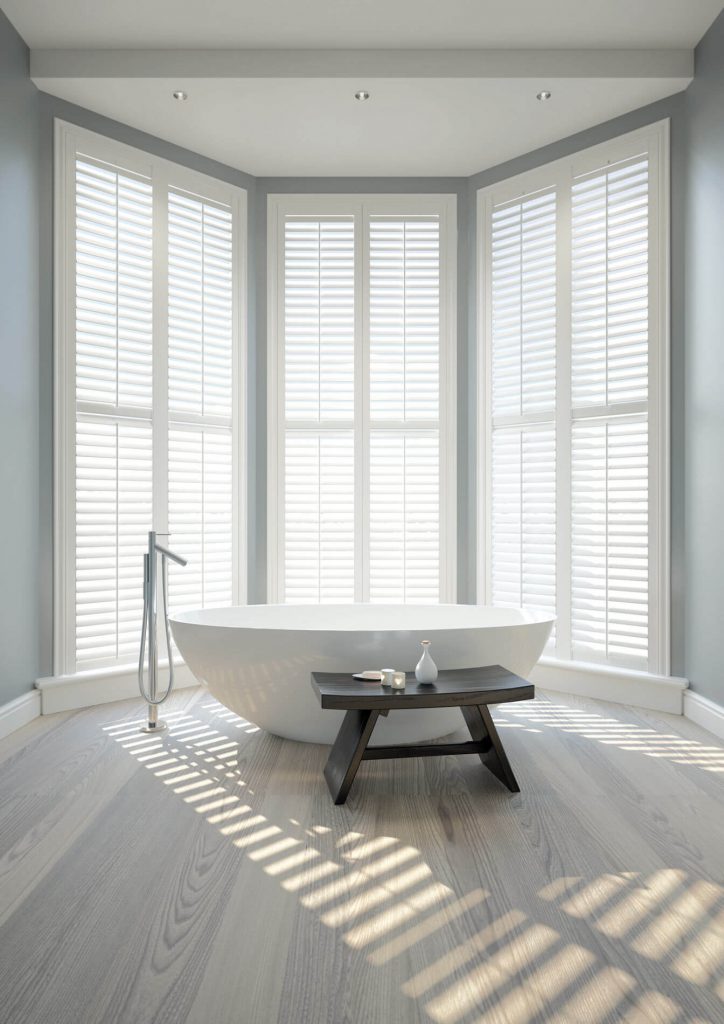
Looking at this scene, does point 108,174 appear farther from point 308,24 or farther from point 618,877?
point 618,877

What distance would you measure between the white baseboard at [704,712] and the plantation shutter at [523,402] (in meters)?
0.84

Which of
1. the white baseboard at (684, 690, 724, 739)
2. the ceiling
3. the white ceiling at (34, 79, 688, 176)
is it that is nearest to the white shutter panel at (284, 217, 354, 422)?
the white ceiling at (34, 79, 688, 176)

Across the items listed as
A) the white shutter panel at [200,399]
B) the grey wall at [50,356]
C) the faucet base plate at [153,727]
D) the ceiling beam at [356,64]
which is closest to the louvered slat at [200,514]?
the white shutter panel at [200,399]

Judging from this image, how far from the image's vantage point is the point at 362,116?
366 centimetres

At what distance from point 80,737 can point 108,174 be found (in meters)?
2.81

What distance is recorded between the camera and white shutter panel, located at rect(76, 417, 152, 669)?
3539 mm

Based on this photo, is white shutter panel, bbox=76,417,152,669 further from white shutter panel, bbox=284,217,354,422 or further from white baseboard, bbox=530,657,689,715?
white baseboard, bbox=530,657,689,715

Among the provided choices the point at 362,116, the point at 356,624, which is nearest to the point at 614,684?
the point at 356,624

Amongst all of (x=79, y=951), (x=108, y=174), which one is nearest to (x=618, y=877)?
(x=79, y=951)

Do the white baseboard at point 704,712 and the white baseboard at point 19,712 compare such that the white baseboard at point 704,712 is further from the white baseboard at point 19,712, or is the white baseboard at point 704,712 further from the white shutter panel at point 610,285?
the white baseboard at point 19,712

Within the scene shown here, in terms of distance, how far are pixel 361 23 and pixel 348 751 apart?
3.14 m

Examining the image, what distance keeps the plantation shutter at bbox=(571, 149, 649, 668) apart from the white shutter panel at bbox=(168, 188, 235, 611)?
199 cm

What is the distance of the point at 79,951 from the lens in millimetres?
→ 1548

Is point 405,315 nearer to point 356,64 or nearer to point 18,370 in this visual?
point 356,64
